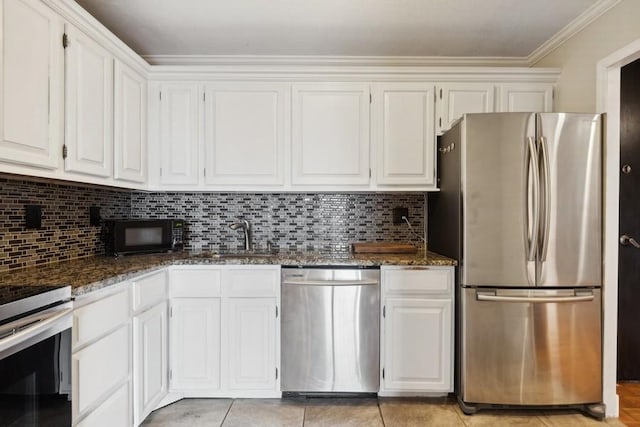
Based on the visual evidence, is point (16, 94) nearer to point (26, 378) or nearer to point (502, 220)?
point (26, 378)

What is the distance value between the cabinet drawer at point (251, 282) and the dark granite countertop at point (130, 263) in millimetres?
64

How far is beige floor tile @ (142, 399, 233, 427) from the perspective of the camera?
212 centimetres

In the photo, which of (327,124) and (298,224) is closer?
(327,124)

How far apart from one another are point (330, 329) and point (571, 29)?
98.9 inches

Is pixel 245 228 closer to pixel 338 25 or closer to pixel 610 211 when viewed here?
pixel 338 25

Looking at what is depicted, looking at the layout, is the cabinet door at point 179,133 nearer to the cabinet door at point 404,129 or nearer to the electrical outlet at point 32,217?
the electrical outlet at point 32,217

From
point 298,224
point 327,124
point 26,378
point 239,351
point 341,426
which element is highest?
point 327,124

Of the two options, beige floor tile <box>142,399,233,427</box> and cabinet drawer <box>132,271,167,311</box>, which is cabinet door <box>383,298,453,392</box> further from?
cabinet drawer <box>132,271,167,311</box>

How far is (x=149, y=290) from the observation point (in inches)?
80.2

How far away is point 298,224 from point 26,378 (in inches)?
78.2

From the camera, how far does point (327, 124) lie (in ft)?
8.63

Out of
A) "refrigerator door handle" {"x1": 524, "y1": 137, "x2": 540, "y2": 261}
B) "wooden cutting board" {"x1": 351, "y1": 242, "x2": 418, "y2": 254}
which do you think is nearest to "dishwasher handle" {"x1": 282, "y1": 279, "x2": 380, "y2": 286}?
"wooden cutting board" {"x1": 351, "y1": 242, "x2": 418, "y2": 254}

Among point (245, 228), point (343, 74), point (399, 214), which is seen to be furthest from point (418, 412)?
point (343, 74)

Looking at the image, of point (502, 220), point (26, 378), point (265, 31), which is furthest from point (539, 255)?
point (26, 378)
